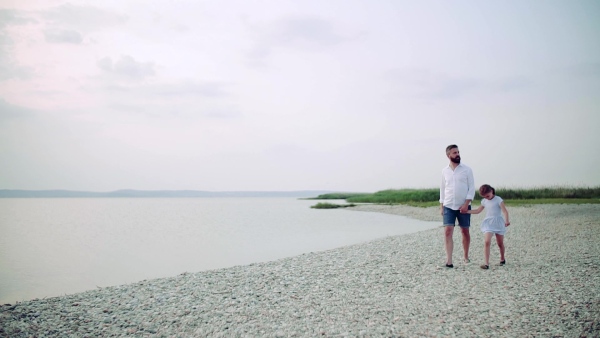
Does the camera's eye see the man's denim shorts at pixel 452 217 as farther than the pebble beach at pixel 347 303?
Yes

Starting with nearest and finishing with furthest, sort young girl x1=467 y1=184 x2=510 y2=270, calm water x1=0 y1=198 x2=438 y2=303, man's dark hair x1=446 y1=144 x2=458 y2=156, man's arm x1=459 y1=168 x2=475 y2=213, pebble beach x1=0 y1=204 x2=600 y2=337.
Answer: pebble beach x1=0 y1=204 x2=600 y2=337, man's arm x1=459 y1=168 x2=475 y2=213, man's dark hair x1=446 y1=144 x2=458 y2=156, young girl x1=467 y1=184 x2=510 y2=270, calm water x1=0 y1=198 x2=438 y2=303

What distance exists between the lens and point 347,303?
5984mm

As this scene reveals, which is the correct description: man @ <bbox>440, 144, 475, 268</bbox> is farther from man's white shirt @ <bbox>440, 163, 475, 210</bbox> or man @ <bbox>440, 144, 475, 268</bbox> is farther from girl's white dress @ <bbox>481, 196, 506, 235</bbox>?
girl's white dress @ <bbox>481, 196, 506, 235</bbox>

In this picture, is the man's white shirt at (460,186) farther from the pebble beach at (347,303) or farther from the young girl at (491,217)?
the pebble beach at (347,303)

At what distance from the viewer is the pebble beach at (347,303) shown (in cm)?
495

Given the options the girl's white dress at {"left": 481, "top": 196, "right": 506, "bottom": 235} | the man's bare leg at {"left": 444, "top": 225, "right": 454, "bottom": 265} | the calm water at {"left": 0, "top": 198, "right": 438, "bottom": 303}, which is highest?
the girl's white dress at {"left": 481, "top": 196, "right": 506, "bottom": 235}

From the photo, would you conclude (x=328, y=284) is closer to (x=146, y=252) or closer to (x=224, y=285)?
(x=224, y=285)

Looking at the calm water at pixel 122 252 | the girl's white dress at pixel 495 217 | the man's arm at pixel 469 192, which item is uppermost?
the man's arm at pixel 469 192

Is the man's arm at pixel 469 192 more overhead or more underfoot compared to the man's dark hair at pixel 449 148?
more underfoot

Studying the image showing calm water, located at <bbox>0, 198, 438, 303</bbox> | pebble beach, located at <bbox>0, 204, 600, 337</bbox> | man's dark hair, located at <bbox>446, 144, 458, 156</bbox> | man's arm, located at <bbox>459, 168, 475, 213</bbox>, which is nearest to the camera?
pebble beach, located at <bbox>0, 204, 600, 337</bbox>

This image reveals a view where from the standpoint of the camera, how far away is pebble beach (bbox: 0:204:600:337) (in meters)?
4.95

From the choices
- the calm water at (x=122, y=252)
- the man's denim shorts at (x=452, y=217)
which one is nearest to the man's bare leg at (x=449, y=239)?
the man's denim shorts at (x=452, y=217)

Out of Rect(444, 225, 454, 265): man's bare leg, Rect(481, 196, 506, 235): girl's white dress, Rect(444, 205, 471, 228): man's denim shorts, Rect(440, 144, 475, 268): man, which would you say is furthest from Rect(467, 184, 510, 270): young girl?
Rect(444, 225, 454, 265): man's bare leg

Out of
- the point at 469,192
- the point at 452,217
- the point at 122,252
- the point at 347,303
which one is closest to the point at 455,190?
the point at 469,192
